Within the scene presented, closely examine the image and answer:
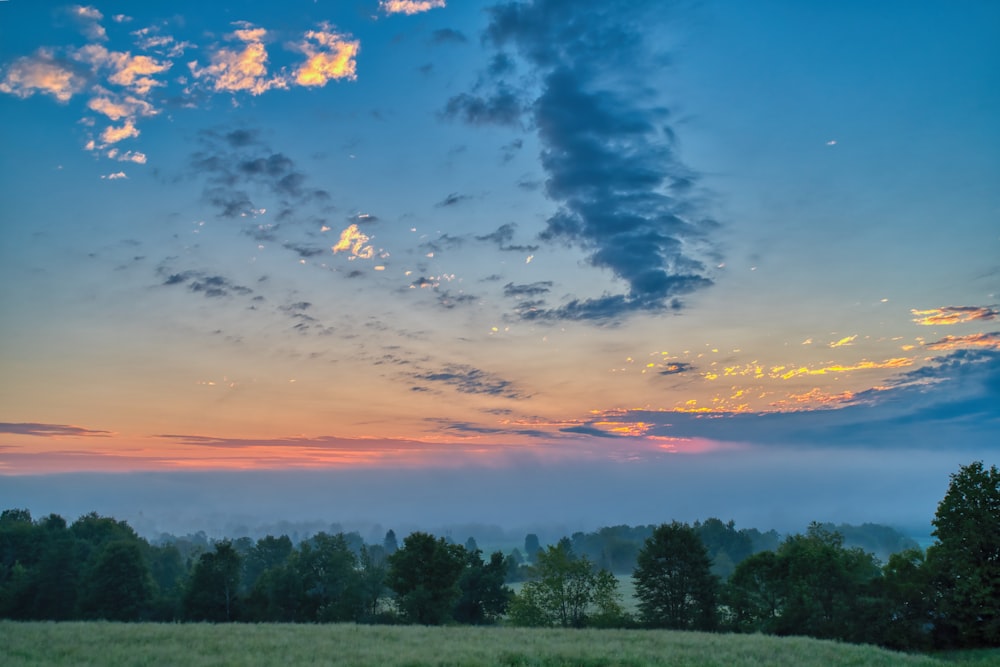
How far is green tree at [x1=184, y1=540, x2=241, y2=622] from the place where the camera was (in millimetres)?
56531

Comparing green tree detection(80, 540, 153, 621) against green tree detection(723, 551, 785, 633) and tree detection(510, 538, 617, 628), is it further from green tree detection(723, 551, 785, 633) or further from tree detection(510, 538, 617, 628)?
green tree detection(723, 551, 785, 633)

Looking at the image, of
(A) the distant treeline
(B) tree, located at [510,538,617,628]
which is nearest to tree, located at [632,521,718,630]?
(A) the distant treeline

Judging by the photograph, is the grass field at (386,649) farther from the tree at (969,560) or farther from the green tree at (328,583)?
the green tree at (328,583)

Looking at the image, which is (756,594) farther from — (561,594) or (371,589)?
(371,589)

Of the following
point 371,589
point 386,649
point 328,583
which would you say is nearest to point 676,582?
point 371,589

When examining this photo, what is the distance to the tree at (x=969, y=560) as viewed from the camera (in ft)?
137

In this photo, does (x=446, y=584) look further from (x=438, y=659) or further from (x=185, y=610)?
(x=438, y=659)

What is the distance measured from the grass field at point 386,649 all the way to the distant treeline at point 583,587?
771 inches

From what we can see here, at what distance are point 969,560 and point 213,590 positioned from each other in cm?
6564

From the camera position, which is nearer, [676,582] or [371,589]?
[676,582]

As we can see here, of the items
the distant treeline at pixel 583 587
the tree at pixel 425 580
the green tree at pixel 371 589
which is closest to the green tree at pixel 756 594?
the distant treeline at pixel 583 587

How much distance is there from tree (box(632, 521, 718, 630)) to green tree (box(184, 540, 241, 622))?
4062 centimetres

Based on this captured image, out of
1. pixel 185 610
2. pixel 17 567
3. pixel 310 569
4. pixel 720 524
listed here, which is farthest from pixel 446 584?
pixel 720 524

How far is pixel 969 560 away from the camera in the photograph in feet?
142
